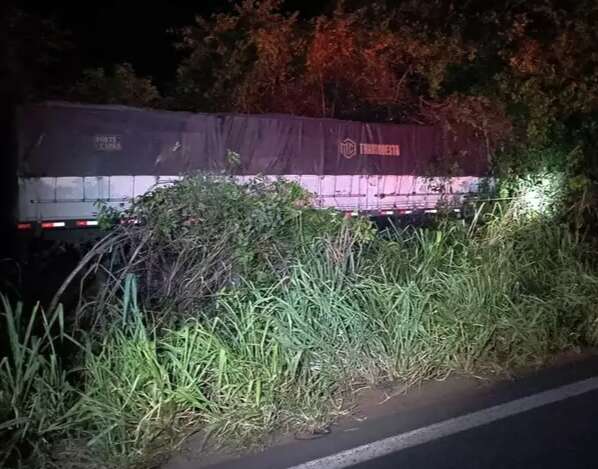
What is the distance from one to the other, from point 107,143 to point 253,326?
5.47 m

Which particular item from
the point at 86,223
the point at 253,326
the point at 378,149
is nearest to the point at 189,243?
the point at 253,326

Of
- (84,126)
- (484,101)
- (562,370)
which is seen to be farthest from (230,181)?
(484,101)

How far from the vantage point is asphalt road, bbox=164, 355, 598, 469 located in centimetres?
470

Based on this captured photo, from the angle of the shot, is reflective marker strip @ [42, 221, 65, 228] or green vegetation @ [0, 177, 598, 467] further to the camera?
reflective marker strip @ [42, 221, 65, 228]

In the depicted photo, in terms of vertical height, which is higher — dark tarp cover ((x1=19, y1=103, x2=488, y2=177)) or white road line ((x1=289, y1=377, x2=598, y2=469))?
dark tarp cover ((x1=19, y1=103, x2=488, y2=177))

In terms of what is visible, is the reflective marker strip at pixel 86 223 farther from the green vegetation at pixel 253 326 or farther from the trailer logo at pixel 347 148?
the trailer logo at pixel 347 148

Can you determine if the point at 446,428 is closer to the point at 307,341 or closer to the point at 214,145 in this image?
the point at 307,341

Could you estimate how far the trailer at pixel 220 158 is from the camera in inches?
387

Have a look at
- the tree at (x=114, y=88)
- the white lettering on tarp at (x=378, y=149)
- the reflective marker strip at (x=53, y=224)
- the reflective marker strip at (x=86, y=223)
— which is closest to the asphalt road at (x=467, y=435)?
the reflective marker strip at (x=86, y=223)

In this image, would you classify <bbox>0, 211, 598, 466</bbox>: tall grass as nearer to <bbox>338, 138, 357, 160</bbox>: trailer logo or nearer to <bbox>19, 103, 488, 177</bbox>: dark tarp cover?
<bbox>19, 103, 488, 177</bbox>: dark tarp cover

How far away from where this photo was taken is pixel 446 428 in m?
5.26

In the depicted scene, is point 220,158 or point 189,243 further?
point 220,158

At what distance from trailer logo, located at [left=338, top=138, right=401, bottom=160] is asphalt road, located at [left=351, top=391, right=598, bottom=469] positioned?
7.79 metres

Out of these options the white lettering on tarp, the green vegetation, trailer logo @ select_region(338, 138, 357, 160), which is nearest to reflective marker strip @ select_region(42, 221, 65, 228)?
the green vegetation
